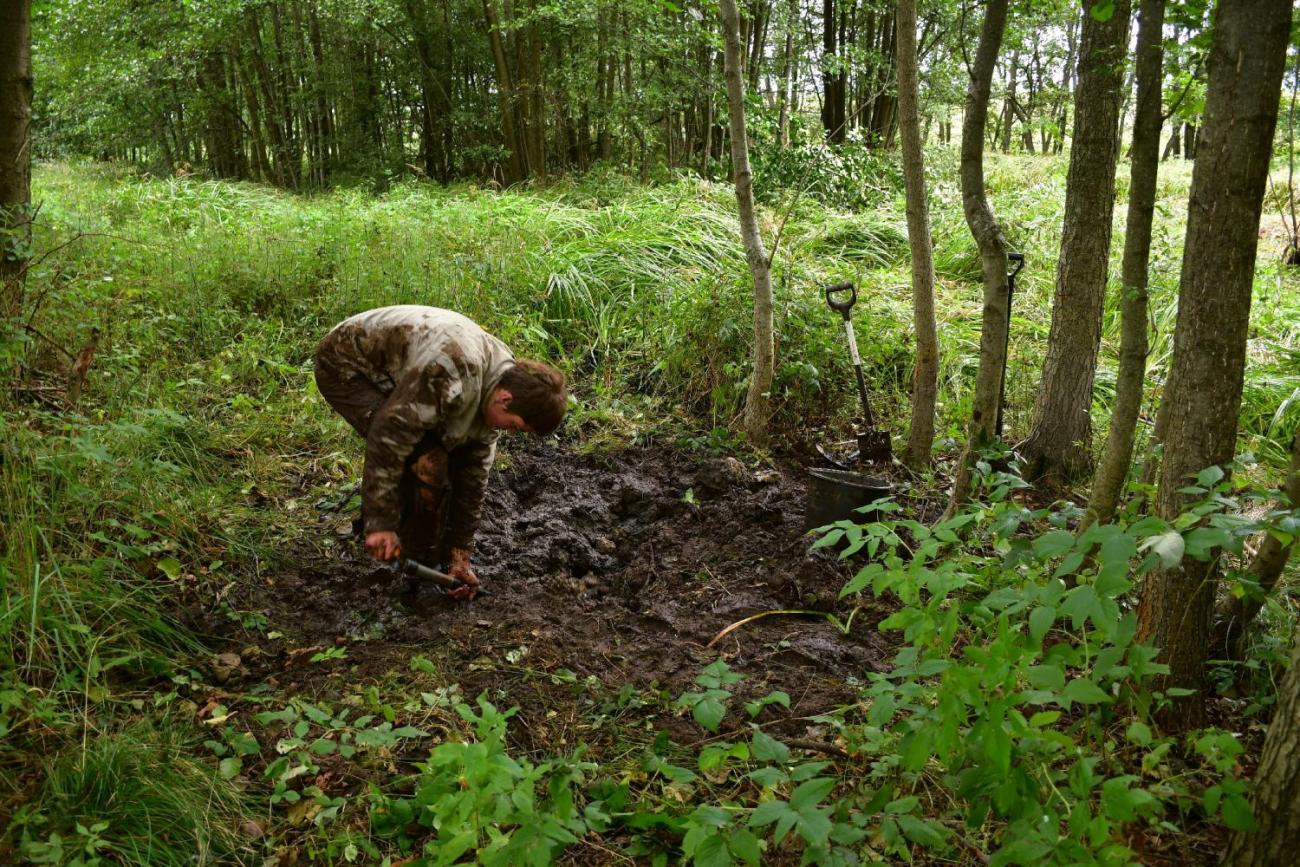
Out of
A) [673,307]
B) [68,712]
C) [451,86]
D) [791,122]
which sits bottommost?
[68,712]

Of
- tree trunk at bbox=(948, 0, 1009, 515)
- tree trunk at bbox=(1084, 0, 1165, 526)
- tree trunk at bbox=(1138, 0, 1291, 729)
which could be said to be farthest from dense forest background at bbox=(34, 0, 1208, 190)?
tree trunk at bbox=(1138, 0, 1291, 729)

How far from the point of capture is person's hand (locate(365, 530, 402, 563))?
10.1 ft

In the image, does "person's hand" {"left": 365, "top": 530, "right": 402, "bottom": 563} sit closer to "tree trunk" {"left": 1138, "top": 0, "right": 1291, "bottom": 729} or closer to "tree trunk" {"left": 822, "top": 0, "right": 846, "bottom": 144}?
"tree trunk" {"left": 1138, "top": 0, "right": 1291, "bottom": 729}

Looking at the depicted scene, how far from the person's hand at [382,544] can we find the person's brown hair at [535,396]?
0.63 m

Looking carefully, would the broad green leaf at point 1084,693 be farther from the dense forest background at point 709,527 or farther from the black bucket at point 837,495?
the black bucket at point 837,495

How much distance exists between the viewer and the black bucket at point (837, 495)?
149 inches

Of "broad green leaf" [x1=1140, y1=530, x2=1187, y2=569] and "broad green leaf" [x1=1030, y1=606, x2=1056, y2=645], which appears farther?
"broad green leaf" [x1=1030, y1=606, x2=1056, y2=645]

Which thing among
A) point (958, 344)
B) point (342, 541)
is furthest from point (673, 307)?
point (342, 541)

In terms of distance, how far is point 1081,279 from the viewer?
13.9ft

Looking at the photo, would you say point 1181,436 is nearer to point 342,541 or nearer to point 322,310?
point 342,541

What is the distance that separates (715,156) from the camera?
1307 centimetres

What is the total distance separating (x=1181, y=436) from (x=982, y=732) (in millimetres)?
1127

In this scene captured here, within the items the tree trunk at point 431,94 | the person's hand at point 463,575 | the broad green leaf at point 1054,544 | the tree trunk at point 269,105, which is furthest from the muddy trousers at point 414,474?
the tree trunk at point 269,105

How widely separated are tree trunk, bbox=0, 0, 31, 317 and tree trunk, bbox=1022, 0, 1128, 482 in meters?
4.82
